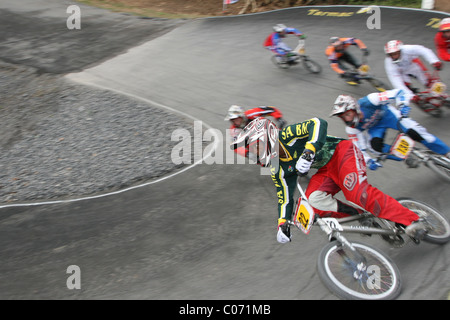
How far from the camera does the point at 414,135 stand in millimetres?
7023

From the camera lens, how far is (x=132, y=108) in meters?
12.2

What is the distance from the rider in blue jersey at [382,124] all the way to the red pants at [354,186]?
127 centimetres

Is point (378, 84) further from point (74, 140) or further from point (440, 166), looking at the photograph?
point (74, 140)

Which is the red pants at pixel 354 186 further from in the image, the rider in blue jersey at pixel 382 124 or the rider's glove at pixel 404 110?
the rider's glove at pixel 404 110

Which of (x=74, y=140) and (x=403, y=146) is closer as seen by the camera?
(x=403, y=146)

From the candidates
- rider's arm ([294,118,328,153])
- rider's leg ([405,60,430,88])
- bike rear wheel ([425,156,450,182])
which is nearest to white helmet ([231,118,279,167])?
rider's arm ([294,118,328,153])

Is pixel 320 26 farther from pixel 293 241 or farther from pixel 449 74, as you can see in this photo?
pixel 293 241

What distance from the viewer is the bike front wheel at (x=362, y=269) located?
4898mm

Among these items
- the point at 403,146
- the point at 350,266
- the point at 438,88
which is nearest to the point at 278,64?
the point at 438,88

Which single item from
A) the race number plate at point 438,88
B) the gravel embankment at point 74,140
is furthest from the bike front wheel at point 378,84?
the gravel embankment at point 74,140

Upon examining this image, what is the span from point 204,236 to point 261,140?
248 centimetres

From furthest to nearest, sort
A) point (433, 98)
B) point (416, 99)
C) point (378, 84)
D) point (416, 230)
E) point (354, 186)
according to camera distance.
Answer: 1. point (378, 84)
2. point (416, 99)
3. point (433, 98)
4. point (354, 186)
5. point (416, 230)

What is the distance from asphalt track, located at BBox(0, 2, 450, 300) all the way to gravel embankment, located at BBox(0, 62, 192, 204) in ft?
2.23
